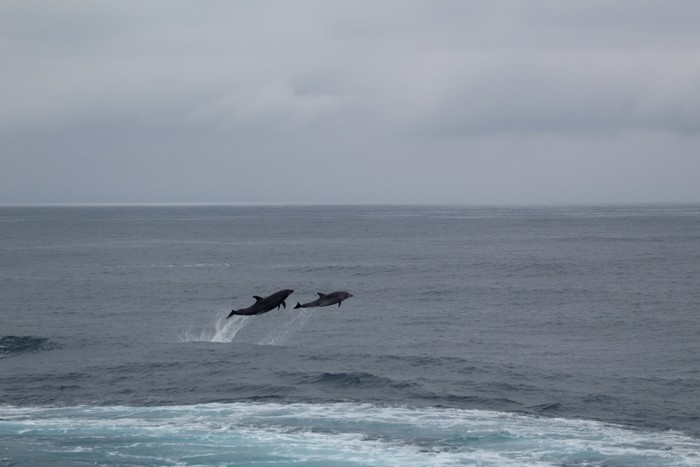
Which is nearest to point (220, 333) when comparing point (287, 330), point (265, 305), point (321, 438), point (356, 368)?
point (287, 330)

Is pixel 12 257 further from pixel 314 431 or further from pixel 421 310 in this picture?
pixel 314 431

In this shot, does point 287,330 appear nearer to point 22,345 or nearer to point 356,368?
point 356,368

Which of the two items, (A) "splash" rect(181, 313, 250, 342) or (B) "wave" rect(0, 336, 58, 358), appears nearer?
(B) "wave" rect(0, 336, 58, 358)

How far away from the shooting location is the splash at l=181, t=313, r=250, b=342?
6769cm

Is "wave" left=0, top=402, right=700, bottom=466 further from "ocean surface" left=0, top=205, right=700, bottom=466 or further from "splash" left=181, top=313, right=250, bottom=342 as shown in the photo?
"splash" left=181, top=313, right=250, bottom=342

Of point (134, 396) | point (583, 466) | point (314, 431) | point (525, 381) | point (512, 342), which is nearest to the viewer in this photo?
point (583, 466)

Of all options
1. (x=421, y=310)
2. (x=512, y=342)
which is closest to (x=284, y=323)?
(x=421, y=310)

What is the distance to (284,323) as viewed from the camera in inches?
3039

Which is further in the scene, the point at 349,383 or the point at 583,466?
the point at 349,383

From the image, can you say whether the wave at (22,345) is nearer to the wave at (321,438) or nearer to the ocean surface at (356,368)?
the ocean surface at (356,368)

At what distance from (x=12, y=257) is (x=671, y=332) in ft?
342

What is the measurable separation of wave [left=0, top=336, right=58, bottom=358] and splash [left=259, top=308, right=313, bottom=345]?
48.8 ft

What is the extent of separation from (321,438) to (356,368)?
51.5 feet

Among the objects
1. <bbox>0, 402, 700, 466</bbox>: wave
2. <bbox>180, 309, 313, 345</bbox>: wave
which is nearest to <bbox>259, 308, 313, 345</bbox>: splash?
<bbox>180, 309, 313, 345</bbox>: wave
